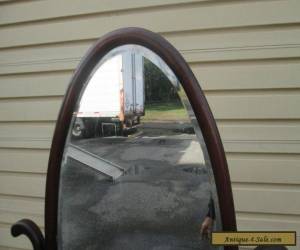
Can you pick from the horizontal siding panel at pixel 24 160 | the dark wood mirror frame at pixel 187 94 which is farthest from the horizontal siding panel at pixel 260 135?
the horizontal siding panel at pixel 24 160

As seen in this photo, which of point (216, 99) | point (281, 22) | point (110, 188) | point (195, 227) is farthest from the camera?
point (216, 99)

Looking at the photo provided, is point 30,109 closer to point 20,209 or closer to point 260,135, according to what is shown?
point 20,209

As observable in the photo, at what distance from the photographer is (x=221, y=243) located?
1.16 metres

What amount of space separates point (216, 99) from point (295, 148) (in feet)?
1.56

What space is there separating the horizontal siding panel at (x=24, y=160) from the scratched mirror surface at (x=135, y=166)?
0.93 metres

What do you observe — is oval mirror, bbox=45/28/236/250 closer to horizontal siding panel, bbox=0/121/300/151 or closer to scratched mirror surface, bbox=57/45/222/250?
scratched mirror surface, bbox=57/45/222/250

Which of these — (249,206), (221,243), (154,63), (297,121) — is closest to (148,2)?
(154,63)

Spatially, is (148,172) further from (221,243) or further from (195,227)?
(221,243)

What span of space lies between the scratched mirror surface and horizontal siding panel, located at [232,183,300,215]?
645 mm

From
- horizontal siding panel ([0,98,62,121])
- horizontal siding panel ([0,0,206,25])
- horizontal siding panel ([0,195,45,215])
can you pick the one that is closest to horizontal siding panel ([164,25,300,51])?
horizontal siding panel ([0,0,206,25])

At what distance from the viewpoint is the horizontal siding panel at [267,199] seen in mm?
1930

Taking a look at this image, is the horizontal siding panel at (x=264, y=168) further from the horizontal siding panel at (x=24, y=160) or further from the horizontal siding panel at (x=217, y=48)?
the horizontal siding panel at (x=24, y=160)

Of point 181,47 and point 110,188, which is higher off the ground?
point 181,47

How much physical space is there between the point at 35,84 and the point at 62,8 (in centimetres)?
51
